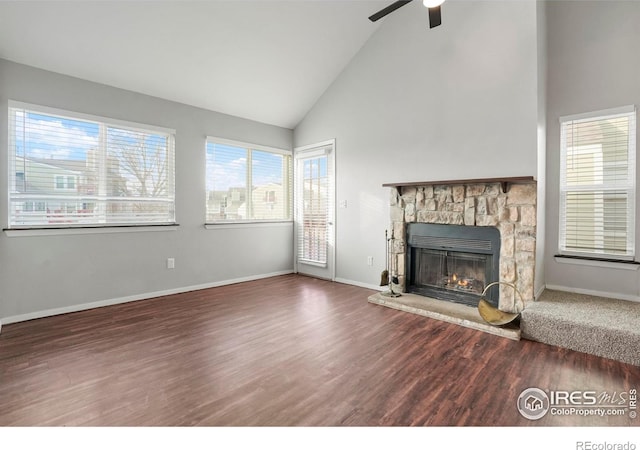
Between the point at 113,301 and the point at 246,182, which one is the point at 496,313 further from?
the point at 113,301

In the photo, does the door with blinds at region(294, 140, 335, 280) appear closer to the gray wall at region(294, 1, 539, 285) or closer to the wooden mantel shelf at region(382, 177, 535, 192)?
the gray wall at region(294, 1, 539, 285)

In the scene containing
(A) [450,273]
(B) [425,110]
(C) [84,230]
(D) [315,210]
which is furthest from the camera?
(D) [315,210]

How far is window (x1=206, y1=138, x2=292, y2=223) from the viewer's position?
4957 mm

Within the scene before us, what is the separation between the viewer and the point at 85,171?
379 centimetres

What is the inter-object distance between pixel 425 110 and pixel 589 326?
2.84 m

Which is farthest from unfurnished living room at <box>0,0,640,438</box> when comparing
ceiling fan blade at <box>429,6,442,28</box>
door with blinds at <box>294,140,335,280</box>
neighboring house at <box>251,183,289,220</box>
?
neighboring house at <box>251,183,289,220</box>

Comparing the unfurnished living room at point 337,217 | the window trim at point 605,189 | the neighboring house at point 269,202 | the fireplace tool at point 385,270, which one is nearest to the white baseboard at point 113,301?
the unfurnished living room at point 337,217

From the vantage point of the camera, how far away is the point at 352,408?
1909 mm

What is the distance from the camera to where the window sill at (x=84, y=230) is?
3369 millimetres

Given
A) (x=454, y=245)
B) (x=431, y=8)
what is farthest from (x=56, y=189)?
(x=454, y=245)

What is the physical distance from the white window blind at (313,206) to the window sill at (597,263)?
314 centimetres

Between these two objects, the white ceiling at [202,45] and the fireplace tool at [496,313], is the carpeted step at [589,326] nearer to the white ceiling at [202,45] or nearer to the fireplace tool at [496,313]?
the fireplace tool at [496,313]

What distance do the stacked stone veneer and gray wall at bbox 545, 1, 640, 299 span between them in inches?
37.7
